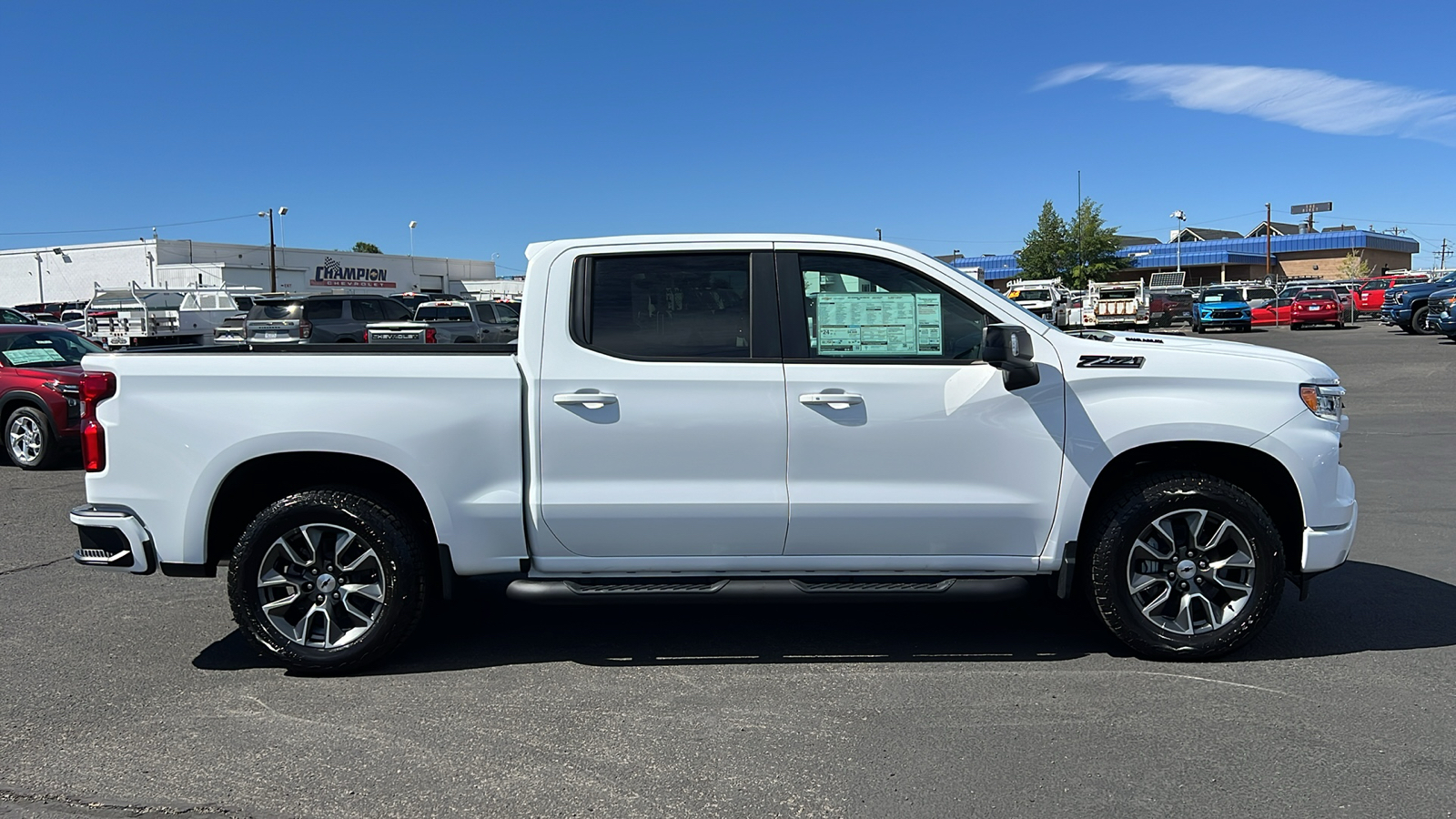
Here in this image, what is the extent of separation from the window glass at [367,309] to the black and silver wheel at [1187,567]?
21.9 m

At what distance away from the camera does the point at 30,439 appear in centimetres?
1095

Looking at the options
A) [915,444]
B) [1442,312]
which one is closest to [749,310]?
[915,444]

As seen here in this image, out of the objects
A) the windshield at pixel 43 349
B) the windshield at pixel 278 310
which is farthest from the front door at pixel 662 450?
the windshield at pixel 278 310

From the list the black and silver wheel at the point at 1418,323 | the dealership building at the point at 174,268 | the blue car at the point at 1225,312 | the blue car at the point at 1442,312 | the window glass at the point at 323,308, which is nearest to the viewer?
the window glass at the point at 323,308

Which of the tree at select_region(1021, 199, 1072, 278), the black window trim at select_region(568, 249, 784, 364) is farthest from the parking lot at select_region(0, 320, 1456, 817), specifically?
the tree at select_region(1021, 199, 1072, 278)

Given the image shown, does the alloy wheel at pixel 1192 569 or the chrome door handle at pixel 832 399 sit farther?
the alloy wheel at pixel 1192 569

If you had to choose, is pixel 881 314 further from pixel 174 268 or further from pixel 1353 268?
pixel 1353 268

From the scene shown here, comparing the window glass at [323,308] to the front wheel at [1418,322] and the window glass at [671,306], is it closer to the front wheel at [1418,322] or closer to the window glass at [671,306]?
the window glass at [671,306]

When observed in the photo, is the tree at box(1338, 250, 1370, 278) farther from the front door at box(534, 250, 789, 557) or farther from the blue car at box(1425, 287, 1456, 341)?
the front door at box(534, 250, 789, 557)

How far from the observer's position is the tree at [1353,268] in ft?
261

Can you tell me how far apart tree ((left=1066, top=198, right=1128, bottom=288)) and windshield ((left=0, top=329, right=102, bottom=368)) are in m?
59.3

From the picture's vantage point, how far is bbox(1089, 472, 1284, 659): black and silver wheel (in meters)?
4.66

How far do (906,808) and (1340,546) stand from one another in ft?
8.49

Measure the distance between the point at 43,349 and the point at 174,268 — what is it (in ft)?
163
